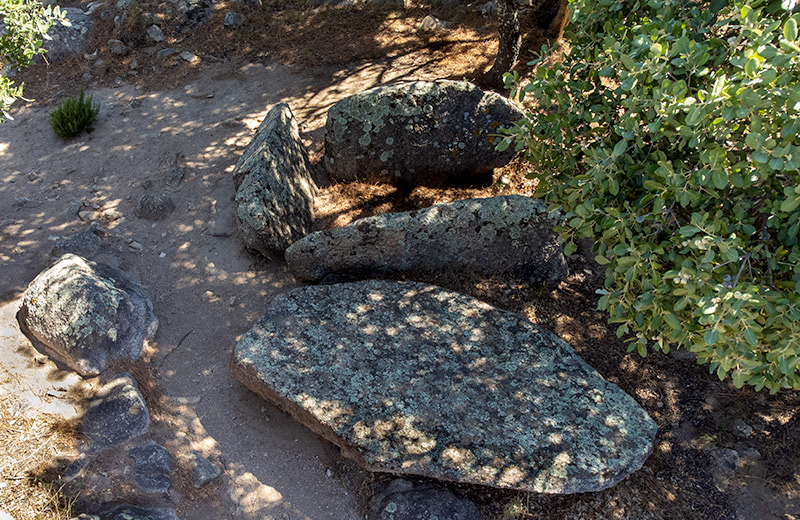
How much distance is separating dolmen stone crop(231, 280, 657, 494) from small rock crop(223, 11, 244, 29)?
7.79m

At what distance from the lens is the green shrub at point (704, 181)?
2.80 metres

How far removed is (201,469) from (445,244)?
11.3ft

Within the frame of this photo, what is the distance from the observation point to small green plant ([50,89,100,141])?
873 cm

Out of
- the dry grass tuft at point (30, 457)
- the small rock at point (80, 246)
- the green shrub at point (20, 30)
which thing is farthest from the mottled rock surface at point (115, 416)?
the green shrub at point (20, 30)

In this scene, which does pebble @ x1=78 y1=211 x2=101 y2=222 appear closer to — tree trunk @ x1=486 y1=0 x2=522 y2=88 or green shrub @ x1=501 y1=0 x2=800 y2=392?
green shrub @ x1=501 y1=0 x2=800 y2=392


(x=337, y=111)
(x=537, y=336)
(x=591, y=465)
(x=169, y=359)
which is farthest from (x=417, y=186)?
(x=591, y=465)

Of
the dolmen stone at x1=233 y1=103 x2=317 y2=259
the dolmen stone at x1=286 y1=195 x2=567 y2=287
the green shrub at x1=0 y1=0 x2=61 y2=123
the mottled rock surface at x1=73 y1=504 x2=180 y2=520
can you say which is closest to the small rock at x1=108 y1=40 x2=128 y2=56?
the dolmen stone at x1=233 y1=103 x2=317 y2=259

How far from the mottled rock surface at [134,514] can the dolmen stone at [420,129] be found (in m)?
4.93

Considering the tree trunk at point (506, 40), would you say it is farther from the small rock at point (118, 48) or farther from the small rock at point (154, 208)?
the small rock at point (118, 48)

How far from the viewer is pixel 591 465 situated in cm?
445

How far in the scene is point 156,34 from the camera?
10.8 meters

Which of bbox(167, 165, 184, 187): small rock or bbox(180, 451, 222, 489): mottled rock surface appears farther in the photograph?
bbox(167, 165, 184, 187): small rock

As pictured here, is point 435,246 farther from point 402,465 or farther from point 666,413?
point 666,413

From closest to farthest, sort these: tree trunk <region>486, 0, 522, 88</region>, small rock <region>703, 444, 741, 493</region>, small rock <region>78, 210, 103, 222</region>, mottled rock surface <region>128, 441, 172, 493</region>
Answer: mottled rock surface <region>128, 441, 172, 493</region> < small rock <region>703, 444, 741, 493</region> < small rock <region>78, 210, 103, 222</region> < tree trunk <region>486, 0, 522, 88</region>
